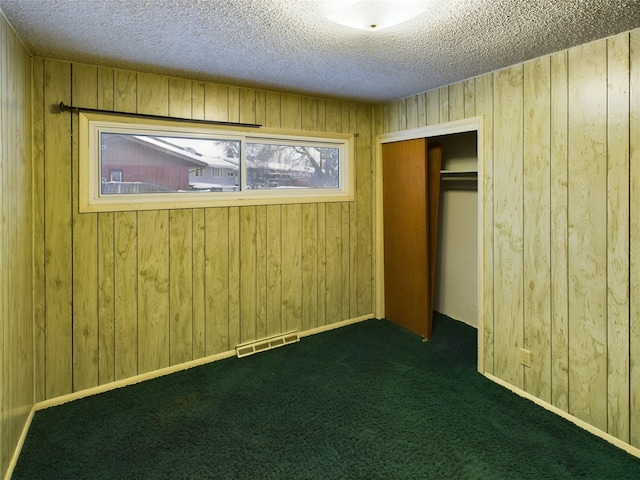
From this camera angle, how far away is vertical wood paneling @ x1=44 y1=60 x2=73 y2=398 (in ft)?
8.23

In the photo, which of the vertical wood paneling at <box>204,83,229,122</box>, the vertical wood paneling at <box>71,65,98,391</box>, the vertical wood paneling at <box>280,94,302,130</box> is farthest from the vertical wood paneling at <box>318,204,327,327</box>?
the vertical wood paneling at <box>71,65,98,391</box>

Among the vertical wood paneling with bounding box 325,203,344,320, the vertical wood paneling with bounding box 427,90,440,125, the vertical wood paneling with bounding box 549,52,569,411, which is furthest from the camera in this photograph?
the vertical wood paneling with bounding box 325,203,344,320

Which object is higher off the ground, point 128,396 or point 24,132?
point 24,132

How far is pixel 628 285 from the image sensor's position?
6.88 ft

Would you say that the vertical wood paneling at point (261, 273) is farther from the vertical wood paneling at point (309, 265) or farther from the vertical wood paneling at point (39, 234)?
the vertical wood paneling at point (39, 234)

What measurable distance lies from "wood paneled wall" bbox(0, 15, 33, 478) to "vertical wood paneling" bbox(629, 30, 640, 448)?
10.2ft

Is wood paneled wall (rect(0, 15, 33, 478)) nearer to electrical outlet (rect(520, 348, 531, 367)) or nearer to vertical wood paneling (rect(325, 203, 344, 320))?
vertical wood paneling (rect(325, 203, 344, 320))

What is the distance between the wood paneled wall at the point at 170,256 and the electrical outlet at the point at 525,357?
1.71m

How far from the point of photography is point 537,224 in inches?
99.8

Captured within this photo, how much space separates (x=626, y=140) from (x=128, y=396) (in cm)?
342

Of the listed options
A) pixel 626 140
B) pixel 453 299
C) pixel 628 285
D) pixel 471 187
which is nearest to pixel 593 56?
pixel 626 140

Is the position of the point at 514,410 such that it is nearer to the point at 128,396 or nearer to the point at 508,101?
the point at 508,101

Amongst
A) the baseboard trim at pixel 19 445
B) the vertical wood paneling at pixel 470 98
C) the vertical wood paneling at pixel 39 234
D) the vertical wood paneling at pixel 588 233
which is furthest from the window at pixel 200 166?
the vertical wood paneling at pixel 588 233

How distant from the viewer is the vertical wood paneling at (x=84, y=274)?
8.48 feet
